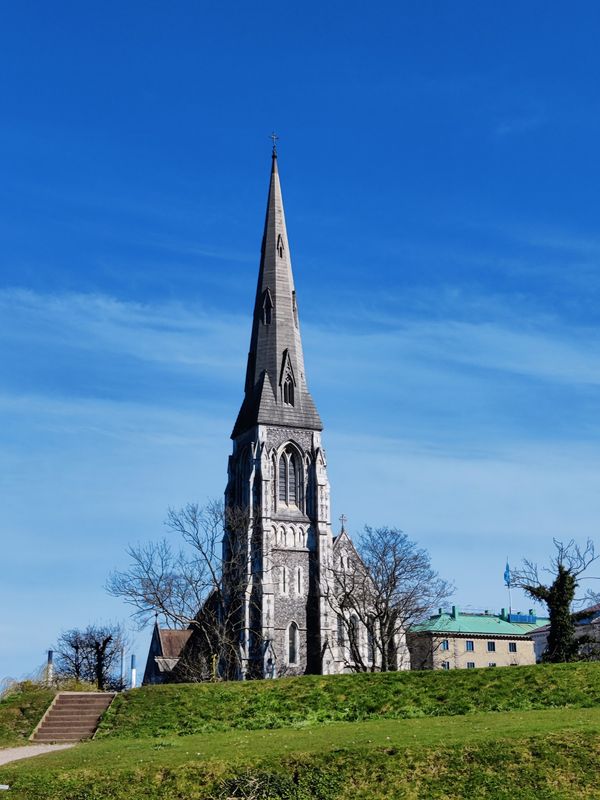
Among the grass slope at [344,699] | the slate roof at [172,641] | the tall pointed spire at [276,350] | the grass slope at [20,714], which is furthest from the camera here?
the slate roof at [172,641]

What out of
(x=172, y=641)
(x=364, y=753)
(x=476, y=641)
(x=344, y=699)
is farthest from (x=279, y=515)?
(x=364, y=753)

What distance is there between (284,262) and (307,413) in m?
12.1

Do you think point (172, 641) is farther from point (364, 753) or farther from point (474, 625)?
point (364, 753)

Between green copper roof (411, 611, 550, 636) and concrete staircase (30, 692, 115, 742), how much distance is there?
5438 cm

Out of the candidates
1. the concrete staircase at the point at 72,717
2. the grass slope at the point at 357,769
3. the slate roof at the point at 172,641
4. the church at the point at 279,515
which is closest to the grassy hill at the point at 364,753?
the grass slope at the point at 357,769

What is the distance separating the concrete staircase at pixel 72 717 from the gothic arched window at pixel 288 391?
122ft

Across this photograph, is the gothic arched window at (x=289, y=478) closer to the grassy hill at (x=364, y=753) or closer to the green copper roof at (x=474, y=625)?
the green copper roof at (x=474, y=625)

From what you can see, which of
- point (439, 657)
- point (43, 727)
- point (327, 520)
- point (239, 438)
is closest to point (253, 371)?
point (239, 438)

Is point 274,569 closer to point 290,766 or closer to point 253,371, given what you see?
point 253,371

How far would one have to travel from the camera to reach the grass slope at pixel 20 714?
30114mm

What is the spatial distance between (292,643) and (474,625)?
3135 centimetres

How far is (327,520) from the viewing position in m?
66.1

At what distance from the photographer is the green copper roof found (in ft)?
A: 282

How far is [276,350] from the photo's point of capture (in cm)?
7006
